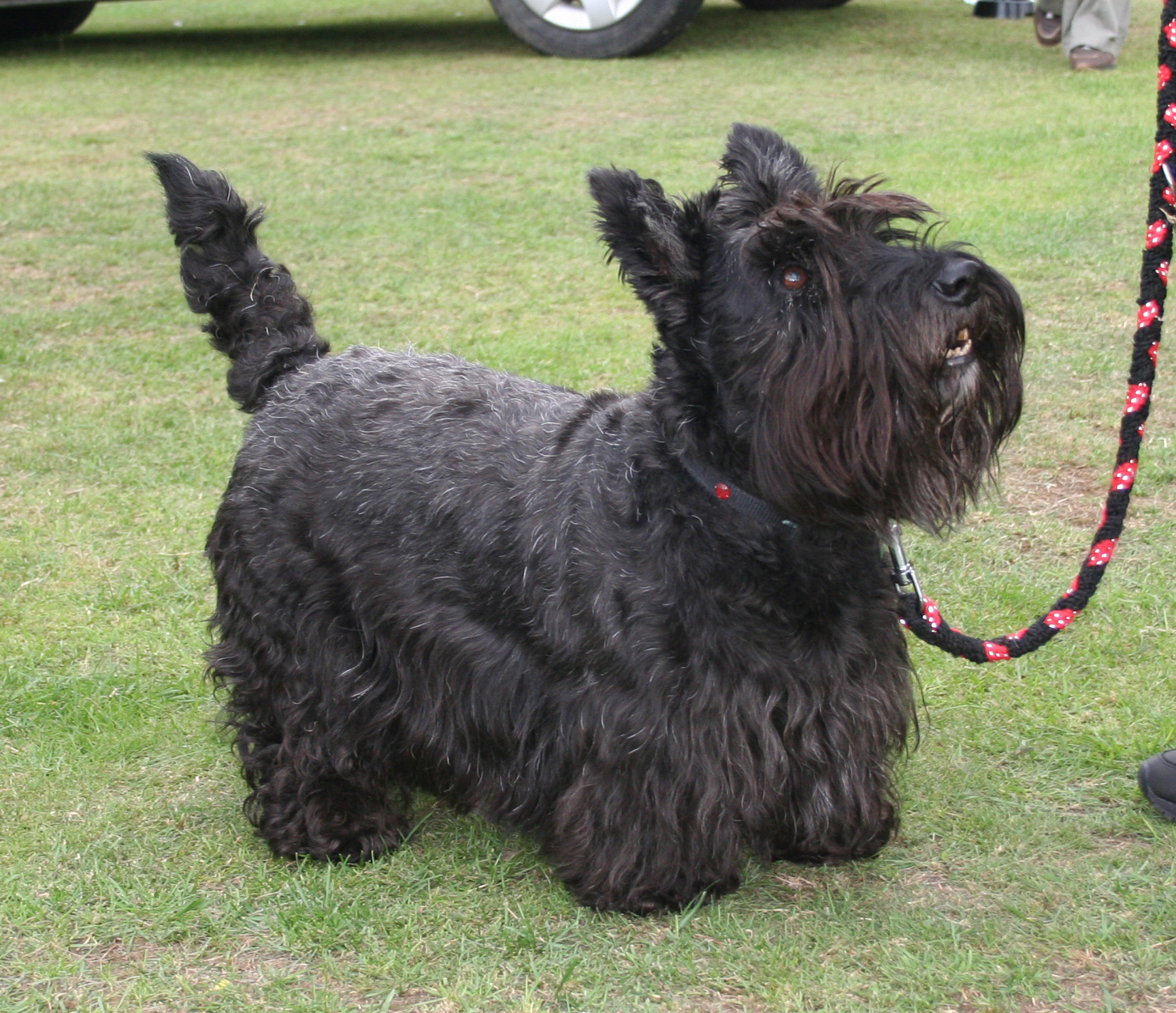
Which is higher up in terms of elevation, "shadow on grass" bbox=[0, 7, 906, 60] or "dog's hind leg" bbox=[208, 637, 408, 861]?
"shadow on grass" bbox=[0, 7, 906, 60]

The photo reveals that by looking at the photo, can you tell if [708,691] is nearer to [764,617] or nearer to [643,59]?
[764,617]

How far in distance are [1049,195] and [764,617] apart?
6.21 meters

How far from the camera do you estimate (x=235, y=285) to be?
3.38 metres

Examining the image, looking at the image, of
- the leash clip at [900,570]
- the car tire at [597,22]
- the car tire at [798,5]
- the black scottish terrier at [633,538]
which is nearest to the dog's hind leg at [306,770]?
the black scottish terrier at [633,538]

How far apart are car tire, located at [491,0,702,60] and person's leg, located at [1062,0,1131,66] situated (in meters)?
3.18

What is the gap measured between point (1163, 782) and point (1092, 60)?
9219 millimetres

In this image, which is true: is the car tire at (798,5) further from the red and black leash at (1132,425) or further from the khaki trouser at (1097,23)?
the red and black leash at (1132,425)

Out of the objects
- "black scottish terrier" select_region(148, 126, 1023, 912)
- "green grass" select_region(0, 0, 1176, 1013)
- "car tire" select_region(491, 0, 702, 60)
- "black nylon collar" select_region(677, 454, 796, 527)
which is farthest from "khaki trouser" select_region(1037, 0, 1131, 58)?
"black nylon collar" select_region(677, 454, 796, 527)

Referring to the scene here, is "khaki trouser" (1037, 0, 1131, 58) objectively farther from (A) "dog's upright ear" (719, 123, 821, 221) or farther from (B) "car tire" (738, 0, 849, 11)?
(A) "dog's upright ear" (719, 123, 821, 221)

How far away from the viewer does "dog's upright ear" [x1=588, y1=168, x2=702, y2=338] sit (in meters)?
2.48

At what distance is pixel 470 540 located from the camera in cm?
298

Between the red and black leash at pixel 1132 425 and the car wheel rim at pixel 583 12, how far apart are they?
9.51 m

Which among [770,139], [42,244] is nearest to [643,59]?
[42,244]

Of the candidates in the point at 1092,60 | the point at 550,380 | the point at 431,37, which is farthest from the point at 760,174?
the point at 431,37
